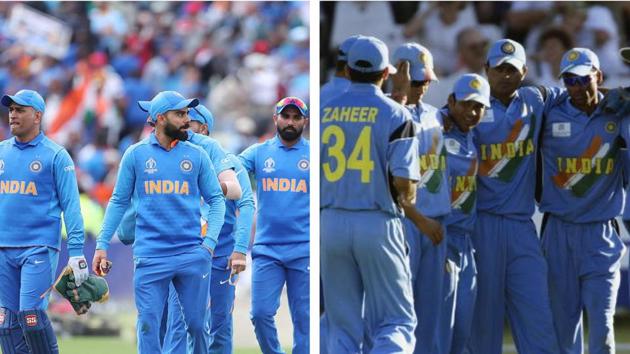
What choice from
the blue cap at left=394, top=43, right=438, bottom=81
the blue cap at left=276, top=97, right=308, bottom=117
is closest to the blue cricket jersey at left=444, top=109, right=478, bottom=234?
the blue cap at left=394, top=43, right=438, bottom=81

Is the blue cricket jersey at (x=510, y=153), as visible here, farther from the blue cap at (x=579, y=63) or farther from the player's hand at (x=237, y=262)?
the player's hand at (x=237, y=262)

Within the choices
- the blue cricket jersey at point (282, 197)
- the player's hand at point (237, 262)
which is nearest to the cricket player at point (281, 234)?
the blue cricket jersey at point (282, 197)

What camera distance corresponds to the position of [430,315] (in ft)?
Result: 22.2

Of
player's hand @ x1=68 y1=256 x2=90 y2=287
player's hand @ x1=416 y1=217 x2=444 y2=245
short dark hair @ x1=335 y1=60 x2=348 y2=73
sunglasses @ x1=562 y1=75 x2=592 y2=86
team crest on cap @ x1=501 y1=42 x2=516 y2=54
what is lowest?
player's hand @ x1=68 y1=256 x2=90 y2=287

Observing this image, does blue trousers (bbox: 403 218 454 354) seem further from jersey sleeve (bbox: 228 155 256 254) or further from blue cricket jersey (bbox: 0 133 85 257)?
blue cricket jersey (bbox: 0 133 85 257)

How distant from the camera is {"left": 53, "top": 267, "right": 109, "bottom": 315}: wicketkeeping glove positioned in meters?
7.23

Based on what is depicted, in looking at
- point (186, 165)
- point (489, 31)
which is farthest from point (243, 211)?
point (489, 31)

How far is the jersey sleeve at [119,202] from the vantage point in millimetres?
6965

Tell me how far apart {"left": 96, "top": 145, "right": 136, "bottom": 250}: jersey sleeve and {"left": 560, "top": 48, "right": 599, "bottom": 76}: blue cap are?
2.41 metres

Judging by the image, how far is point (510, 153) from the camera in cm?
693

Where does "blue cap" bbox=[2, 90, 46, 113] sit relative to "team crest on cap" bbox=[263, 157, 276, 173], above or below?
above

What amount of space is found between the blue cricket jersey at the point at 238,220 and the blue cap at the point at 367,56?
5.23 feet

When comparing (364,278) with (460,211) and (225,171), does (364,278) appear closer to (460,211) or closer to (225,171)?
(460,211)

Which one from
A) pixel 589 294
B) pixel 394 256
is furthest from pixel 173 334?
pixel 589 294
